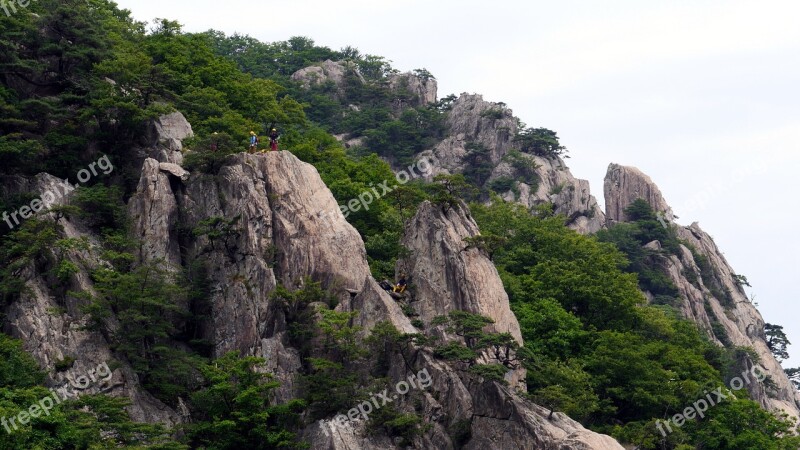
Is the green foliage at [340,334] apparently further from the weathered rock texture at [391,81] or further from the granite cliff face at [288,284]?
the weathered rock texture at [391,81]

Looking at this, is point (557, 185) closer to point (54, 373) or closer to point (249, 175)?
point (249, 175)

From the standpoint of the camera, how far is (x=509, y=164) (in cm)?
7612

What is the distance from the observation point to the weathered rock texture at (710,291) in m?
65.0

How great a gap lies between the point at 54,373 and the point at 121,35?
77.2 ft

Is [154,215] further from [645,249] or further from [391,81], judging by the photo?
[391,81]

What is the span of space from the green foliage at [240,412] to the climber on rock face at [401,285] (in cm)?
682

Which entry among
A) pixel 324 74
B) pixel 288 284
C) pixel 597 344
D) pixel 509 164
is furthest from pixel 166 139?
pixel 324 74

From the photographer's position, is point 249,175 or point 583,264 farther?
point 583,264

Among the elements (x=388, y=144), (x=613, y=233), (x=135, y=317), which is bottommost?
(x=135, y=317)

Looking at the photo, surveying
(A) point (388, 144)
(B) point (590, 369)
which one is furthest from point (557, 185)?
(B) point (590, 369)

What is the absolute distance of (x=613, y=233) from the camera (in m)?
70.8

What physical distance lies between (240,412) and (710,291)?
154 feet

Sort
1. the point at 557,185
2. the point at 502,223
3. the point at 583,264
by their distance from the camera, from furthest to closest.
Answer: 1. the point at 557,185
2. the point at 502,223
3. the point at 583,264

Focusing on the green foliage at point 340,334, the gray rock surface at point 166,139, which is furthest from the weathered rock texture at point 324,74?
the green foliage at point 340,334
